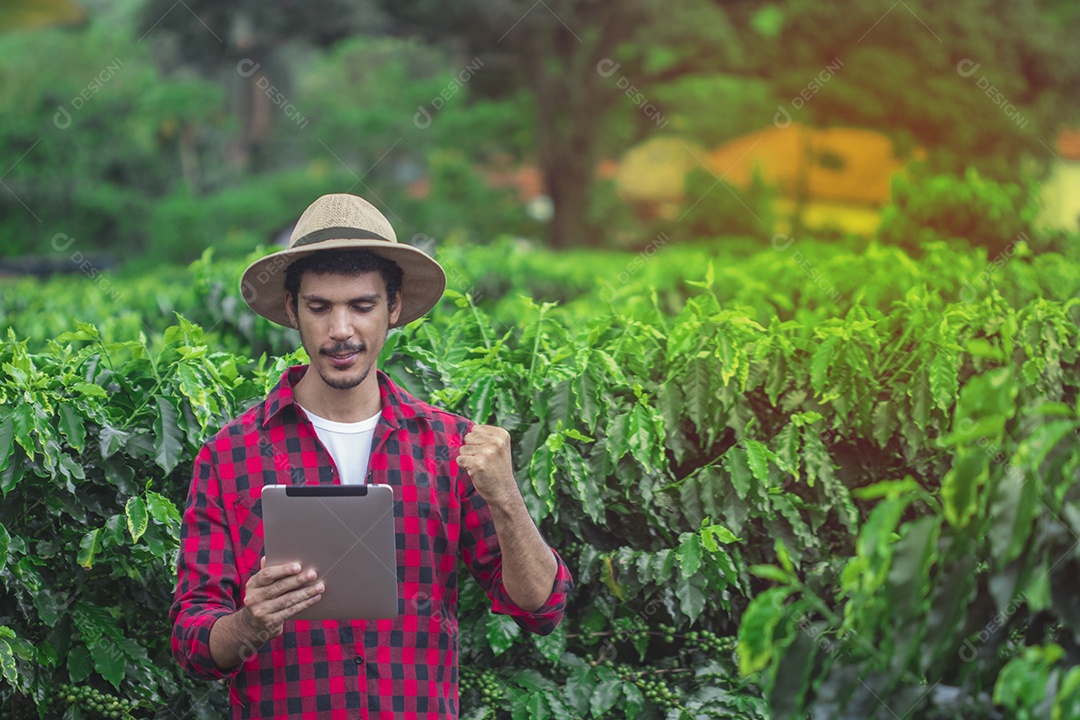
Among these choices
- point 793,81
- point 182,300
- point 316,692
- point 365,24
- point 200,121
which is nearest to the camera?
point 316,692

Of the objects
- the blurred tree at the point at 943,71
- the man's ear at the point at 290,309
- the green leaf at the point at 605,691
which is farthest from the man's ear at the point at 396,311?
the blurred tree at the point at 943,71

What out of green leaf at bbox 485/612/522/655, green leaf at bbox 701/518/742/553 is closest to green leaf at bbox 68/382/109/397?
green leaf at bbox 485/612/522/655

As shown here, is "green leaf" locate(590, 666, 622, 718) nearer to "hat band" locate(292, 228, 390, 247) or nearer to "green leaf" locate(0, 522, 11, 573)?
"hat band" locate(292, 228, 390, 247)

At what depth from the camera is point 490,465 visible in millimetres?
2475

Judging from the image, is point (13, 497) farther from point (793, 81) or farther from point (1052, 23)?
point (1052, 23)

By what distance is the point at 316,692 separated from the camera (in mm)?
2602

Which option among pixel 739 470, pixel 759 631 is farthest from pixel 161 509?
pixel 759 631

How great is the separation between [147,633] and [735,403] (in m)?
1.77

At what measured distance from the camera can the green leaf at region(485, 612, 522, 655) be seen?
328 centimetres

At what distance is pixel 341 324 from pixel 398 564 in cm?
54

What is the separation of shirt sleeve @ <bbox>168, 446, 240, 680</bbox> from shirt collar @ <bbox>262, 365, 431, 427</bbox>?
18 centimetres

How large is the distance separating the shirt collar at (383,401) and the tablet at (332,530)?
34 centimetres

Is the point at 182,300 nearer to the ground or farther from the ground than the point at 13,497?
farther from the ground

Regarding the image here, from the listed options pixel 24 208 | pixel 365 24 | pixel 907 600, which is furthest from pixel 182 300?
pixel 24 208
